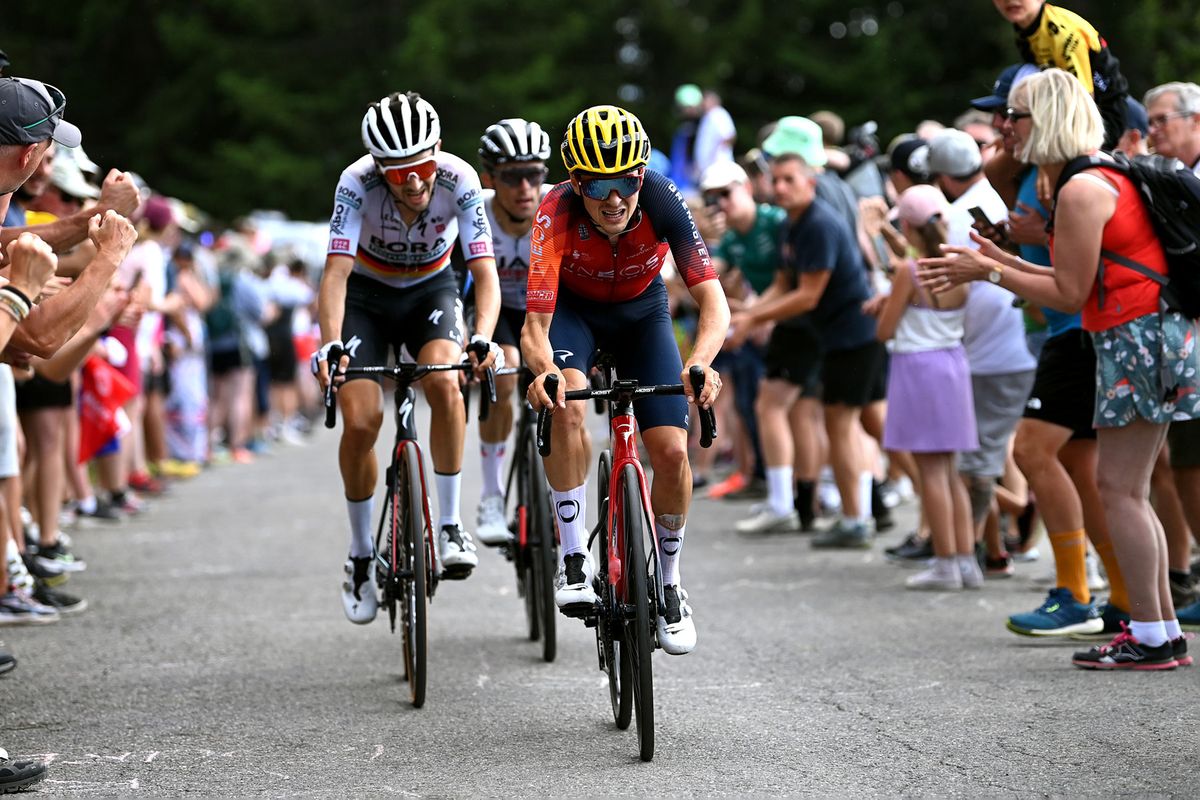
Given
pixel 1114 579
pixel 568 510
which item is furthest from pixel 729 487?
pixel 568 510

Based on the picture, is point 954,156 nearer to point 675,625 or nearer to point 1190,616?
point 1190,616

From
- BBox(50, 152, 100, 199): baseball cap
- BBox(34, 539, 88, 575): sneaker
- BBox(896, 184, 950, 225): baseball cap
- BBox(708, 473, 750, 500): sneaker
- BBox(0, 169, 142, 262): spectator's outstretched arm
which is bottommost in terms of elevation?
BBox(34, 539, 88, 575): sneaker

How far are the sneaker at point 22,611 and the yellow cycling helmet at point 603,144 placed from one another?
4.59 metres

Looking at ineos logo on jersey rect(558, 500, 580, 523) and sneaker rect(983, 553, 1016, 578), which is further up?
ineos logo on jersey rect(558, 500, 580, 523)

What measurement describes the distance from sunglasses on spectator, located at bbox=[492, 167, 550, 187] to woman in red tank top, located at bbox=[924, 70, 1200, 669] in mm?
2449

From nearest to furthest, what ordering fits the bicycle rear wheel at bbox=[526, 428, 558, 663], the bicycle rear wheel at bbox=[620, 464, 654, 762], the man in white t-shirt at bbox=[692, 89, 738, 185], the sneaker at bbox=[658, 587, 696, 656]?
the bicycle rear wheel at bbox=[620, 464, 654, 762] → the sneaker at bbox=[658, 587, 696, 656] → the bicycle rear wheel at bbox=[526, 428, 558, 663] → the man in white t-shirt at bbox=[692, 89, 738, 185]

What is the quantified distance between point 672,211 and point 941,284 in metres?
1.40

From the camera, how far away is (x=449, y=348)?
7.88 m

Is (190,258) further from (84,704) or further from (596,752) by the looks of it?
(596,752)

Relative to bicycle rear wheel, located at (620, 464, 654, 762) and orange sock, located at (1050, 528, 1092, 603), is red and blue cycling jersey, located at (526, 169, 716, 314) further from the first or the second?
orange sock, located at (1050, 528, 1092, 603)

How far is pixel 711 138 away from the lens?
18906 mm

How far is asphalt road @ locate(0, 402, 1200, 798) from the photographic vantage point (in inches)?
229

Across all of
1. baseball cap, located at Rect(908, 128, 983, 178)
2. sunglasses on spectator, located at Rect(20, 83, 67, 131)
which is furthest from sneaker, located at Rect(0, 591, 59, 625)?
baseball cap, located at Rect(908, 128, 983, 178)

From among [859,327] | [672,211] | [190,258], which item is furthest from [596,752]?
[190,258]
